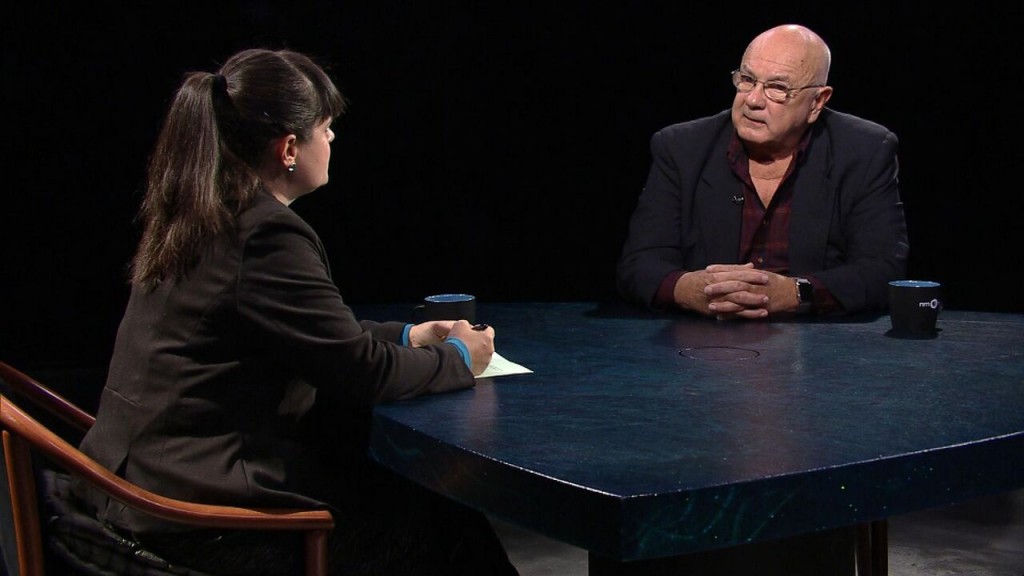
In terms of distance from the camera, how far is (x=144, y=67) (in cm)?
477

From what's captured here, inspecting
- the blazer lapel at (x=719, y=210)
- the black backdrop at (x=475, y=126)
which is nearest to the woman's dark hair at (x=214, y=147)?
the blazer lapel at (x=719, y=210)

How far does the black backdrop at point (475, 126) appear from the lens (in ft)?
15.0

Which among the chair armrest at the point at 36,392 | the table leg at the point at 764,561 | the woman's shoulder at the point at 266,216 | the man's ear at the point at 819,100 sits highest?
the man's ear at the point at 819,100

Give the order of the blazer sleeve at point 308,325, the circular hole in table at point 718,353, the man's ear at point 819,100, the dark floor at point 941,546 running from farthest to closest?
the dark floor at point 941,546 → the man's ear at point 819,100 → the circular hole in table at point 718,353 → the blazer sleeve at point 308,325

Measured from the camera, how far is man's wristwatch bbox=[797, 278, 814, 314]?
272 cm

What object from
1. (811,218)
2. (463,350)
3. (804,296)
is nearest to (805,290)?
(804,296)

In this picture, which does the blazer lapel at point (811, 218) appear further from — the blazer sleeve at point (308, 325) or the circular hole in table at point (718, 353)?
the blazer sleeve at point (308, 325)

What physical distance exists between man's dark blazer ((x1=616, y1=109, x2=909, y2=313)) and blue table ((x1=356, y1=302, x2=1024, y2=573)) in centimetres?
62

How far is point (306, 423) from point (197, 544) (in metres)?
0.28

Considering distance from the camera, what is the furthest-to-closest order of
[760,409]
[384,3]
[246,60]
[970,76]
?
1. [384,3]
2. [970,76]
3. [246,60]
4. [760,409]

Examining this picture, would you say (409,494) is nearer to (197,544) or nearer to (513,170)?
(197,544)

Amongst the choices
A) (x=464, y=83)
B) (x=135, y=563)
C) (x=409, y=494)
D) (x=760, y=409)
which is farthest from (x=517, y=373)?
(x=464, y=83)

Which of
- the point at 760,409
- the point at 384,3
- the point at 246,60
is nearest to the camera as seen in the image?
the point at 760,409

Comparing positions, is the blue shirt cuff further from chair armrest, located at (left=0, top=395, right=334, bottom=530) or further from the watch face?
the watch face
